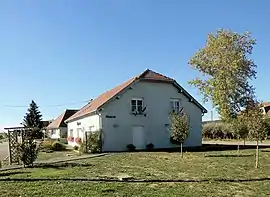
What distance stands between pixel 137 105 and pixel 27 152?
16.2m

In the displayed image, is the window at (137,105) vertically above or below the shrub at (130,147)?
→ above

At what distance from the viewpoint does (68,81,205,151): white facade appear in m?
31.7

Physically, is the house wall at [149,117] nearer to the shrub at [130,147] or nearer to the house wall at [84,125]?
the shrub at [130,147]

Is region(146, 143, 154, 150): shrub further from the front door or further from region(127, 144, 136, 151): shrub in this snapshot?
region(127, 144, 136, 151): shrub

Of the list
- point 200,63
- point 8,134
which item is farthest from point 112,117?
point 200,63

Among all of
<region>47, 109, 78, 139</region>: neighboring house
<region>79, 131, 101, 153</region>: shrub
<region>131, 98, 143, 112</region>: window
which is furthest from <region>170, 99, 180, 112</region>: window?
<region>47, 109, 78, 139</region>: neighboring house

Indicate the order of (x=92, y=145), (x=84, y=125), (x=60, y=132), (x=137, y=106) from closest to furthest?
(x=92, y=145) → (x=137, y=106) → (x=84, y=125) → (x=60, y=132)

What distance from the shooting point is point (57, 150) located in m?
35.2

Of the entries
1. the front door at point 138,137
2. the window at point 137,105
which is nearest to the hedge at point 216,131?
the front door at point 138,137

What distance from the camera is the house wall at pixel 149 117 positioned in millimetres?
31734

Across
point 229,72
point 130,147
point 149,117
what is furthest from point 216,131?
point 130,147

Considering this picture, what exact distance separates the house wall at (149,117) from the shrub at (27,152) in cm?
1258

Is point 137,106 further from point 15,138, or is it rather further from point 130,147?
point 15,138

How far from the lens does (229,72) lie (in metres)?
40.7
